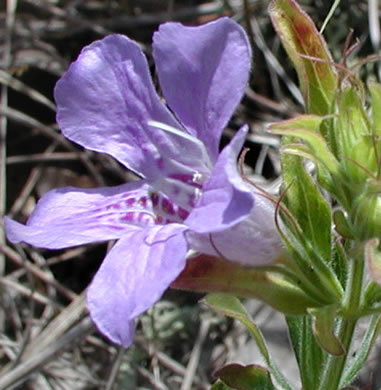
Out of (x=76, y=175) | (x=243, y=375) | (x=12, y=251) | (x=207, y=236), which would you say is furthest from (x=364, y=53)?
(x=207, y=236)

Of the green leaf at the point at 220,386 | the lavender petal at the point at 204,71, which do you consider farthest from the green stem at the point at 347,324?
the lavender petal at the point at 204,71

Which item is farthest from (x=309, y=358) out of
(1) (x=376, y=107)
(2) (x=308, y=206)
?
(1) (x=376, y=107)

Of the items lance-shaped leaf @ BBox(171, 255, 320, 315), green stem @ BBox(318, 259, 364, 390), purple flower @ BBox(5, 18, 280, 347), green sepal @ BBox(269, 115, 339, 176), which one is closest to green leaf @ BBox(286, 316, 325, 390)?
green stem @ BBox(318, 259, 364, 390)

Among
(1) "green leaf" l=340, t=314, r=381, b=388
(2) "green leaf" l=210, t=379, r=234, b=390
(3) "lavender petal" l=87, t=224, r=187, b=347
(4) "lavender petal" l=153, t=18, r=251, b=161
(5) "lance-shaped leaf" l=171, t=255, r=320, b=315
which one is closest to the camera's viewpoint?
(3) "lavender petal" l=87, t=224, r=187, b=347

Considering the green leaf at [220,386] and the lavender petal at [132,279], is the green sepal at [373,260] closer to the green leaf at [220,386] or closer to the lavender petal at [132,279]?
the lavender petal at [132,279]

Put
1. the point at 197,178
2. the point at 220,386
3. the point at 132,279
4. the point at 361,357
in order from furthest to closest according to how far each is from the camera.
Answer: the point at 220,386, the point at 361,357, the point at 197,178, the point at 132,279

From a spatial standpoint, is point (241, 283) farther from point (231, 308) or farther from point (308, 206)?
point (308, 206)

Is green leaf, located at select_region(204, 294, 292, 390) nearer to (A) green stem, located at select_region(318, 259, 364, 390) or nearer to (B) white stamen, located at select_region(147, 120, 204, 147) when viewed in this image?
(A) green stem, located at select_region(318, 259, 364, 390)
